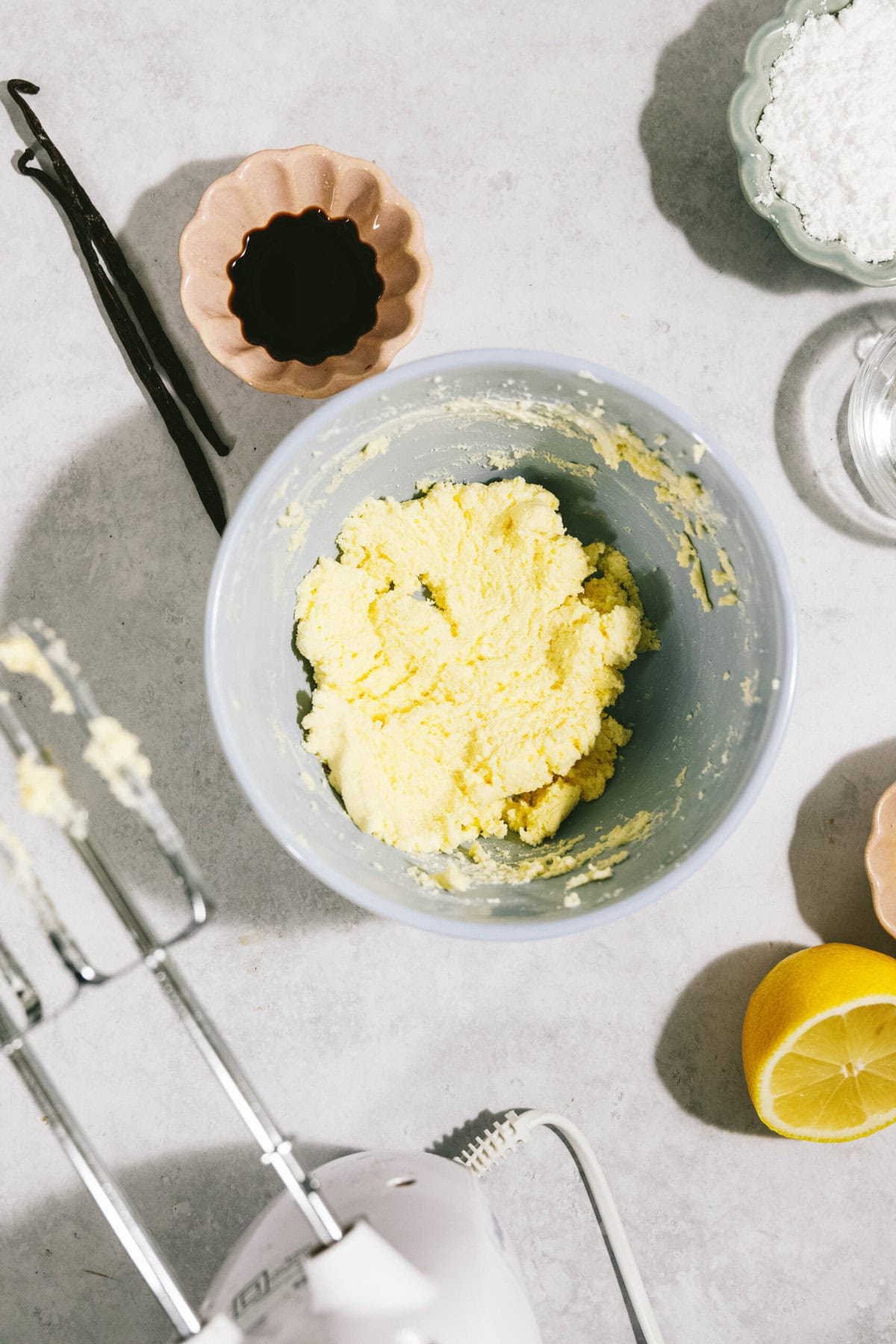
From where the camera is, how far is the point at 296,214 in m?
0.96

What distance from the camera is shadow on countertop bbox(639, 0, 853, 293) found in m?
1.03

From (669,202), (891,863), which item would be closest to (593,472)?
(669,202)

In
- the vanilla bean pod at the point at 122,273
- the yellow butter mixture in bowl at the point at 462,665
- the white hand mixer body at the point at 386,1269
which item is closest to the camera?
the white hand mixer body at the point at 386,1269

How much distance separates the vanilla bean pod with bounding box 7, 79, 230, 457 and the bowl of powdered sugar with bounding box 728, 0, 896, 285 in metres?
0.68

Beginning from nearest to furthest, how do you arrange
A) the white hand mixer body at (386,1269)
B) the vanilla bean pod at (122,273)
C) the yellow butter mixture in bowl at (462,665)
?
the white hand mixer body at (386,1269)
the yellow butter mixture in bowl at (462,665)
the vanilla bean pod at (122,273)

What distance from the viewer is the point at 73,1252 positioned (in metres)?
1.03

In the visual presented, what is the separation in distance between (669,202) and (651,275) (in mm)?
92

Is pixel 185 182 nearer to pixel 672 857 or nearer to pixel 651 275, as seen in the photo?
pixel 651 275

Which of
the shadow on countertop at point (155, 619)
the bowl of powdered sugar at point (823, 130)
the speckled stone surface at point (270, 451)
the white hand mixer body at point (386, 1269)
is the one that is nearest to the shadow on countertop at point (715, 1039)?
the speckled stone surface at point (270, 451)

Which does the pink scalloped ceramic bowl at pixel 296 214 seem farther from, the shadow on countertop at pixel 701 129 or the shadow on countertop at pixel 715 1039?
the shadow on countertop at pixel 715 1039

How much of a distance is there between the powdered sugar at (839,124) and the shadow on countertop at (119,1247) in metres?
1.25

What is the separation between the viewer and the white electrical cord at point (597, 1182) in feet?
3.28

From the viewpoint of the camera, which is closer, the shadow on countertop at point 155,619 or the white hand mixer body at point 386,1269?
the white hand mixer body at point 386,1269

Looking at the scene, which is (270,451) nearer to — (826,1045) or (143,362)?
(143,362)
